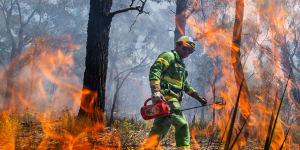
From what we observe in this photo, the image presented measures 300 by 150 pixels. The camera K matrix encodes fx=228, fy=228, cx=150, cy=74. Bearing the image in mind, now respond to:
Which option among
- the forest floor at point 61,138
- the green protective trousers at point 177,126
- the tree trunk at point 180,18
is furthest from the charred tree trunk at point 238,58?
the tree trunk at point 180,18

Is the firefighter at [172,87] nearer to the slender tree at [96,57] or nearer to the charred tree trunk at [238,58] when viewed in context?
the slender tree at [96,57]

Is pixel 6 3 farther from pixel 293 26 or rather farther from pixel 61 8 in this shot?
pixel 293 26

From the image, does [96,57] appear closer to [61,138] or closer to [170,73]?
[61,138]

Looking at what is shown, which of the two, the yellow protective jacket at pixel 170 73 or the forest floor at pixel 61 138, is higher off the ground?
the yellow protective jacket at pixel 170 73

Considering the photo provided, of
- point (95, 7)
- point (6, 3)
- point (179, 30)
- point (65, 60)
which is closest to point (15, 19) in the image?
point (6, 3)

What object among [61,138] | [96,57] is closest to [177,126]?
[61,138]

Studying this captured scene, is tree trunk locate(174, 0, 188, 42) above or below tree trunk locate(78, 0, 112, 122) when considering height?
above

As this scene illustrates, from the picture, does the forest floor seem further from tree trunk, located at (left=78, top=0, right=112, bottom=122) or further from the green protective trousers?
tree trunk, located at (left=78, top=0, right=112, bottom=122)

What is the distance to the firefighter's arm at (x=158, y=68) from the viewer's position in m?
3.08

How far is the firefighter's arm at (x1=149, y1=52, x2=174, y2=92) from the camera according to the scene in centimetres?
308

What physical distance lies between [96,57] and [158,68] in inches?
97.9

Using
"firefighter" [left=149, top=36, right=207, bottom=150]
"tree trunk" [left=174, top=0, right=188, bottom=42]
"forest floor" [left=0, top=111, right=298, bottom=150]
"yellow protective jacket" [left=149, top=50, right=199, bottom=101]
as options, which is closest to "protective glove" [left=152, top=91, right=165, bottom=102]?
"firefighter" [left=149, top=36, right=207, bottom=150]

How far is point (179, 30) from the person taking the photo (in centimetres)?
1038

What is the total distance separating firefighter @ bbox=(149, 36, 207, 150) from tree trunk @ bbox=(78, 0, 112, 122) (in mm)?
2294
